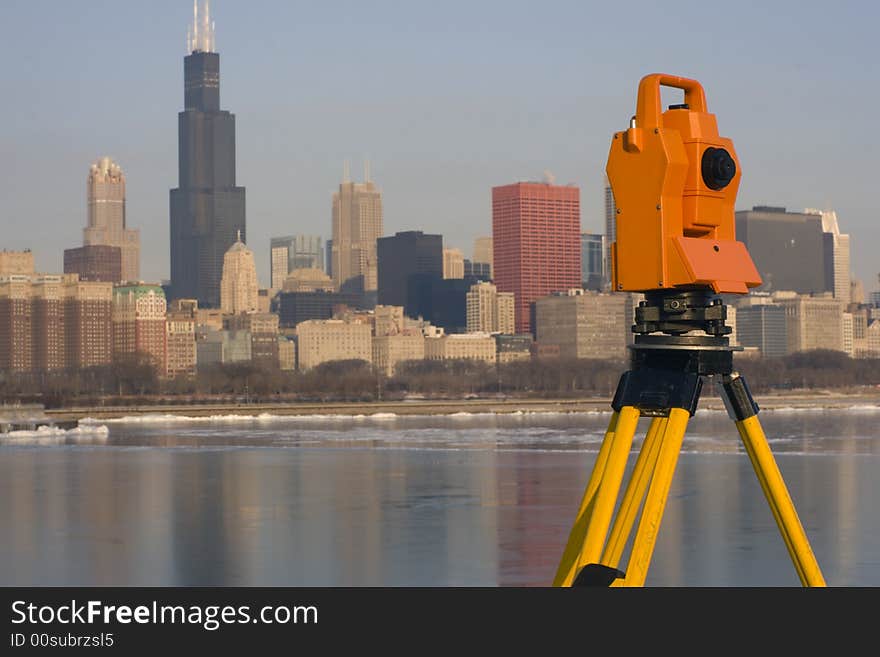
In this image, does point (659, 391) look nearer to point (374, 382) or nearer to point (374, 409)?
point (374, 409)

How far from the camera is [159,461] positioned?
3553cm

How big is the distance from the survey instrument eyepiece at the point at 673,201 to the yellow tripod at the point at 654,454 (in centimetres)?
24

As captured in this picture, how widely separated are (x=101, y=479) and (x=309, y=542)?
1397 cm

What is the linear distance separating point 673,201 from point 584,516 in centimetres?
104

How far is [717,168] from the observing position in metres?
4.33

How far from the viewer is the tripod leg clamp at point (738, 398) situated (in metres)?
4.55

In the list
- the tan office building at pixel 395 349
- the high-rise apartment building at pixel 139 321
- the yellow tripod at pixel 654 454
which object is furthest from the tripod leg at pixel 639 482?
the tan office building at pixel 395 349

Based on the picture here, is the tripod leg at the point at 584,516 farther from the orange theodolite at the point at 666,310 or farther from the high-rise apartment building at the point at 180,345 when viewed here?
the high-rise apartment building at the point at 180,345

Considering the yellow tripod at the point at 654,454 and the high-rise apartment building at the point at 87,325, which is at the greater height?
the high-rise apartment building at the point at 87,325

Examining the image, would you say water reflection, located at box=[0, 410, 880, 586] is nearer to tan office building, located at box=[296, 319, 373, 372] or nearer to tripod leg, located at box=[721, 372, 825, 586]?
tripod leg, located at box=[721, 372, 825, 586]
